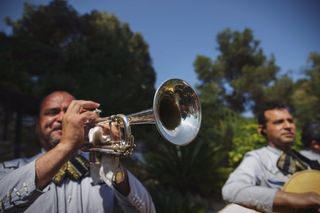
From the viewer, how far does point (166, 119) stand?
2.03 m

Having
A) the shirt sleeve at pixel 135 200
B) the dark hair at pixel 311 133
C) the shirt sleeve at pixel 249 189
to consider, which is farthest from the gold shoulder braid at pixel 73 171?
the dark hair at pixel 311 133

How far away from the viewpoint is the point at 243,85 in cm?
2181

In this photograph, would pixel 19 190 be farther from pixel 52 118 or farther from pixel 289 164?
pixel 289 164

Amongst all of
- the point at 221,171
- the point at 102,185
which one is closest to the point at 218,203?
the point at 221,171

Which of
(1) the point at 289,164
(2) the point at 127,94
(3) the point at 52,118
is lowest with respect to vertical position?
(1) the point at 289,164

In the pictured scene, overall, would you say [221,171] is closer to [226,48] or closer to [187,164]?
[187,164]

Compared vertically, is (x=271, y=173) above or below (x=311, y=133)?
below

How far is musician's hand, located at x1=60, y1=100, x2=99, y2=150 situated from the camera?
5.10 feet

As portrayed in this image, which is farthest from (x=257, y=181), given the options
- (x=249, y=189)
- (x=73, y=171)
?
(x=73, y=171)

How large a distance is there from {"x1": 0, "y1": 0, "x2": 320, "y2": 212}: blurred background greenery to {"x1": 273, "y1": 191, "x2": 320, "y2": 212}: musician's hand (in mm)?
1911

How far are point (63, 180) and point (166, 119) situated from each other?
786 millimetres

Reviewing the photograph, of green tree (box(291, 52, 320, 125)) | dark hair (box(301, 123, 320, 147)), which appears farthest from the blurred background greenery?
dark hair (box(301, 123, 320, 147))

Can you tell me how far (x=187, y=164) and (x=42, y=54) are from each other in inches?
289

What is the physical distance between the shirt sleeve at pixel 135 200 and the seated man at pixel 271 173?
0.87 m
